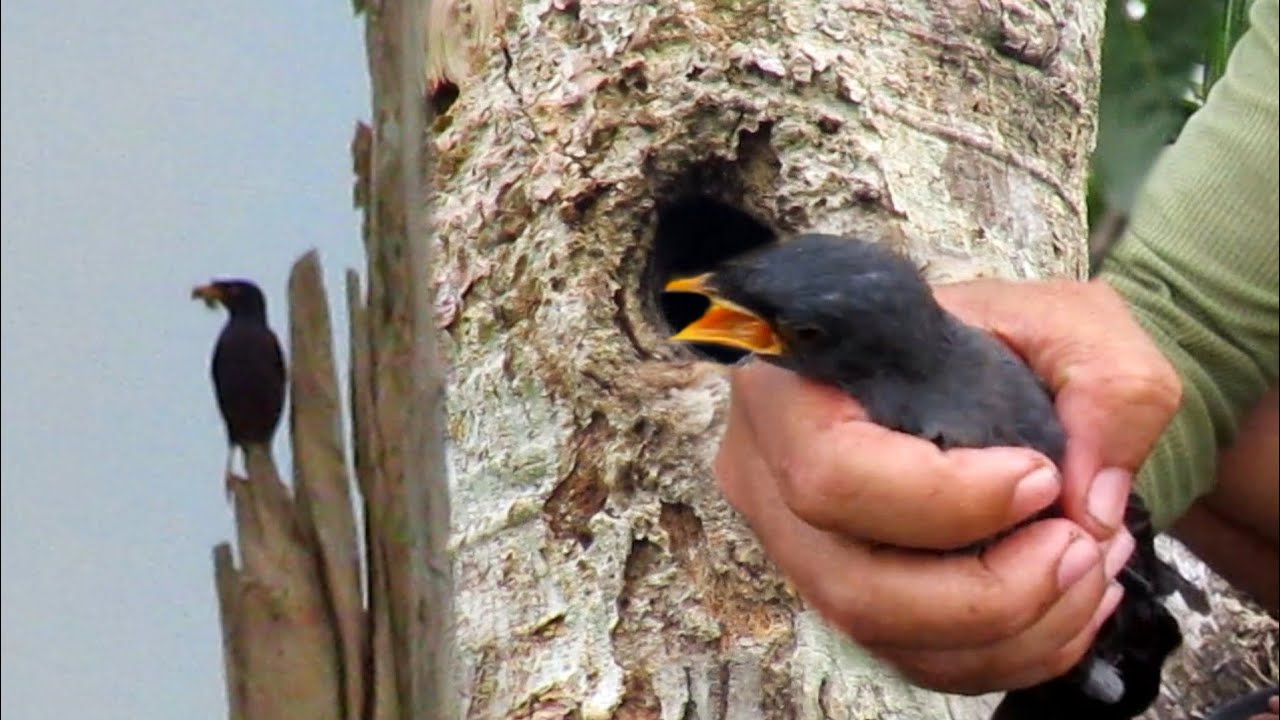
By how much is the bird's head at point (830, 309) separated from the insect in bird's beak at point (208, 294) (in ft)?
2.28

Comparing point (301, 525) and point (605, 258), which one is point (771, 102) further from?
point (301, 525)

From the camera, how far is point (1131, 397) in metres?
1.38

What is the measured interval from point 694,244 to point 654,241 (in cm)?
12

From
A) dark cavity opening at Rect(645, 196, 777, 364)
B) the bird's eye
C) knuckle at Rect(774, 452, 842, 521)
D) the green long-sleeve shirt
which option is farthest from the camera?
dark cavity opening at Rect(645, 196, 777, 364)

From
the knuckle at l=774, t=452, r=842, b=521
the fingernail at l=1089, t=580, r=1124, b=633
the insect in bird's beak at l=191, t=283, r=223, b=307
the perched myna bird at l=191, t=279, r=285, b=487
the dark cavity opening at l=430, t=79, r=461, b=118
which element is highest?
the dark cavity opening at l=430, t=79, r=461, b=118

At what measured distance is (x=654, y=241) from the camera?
1.89 m

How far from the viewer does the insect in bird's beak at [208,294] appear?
790 millimetres

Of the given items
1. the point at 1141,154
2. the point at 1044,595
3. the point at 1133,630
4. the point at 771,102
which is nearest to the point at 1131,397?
the point at 1044,595

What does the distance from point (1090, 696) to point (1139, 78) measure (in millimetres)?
1449

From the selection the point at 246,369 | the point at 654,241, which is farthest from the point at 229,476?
the point at 654,241

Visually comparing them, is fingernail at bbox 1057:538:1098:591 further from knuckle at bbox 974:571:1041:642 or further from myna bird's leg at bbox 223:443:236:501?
myna bird's leg at bbox 223:443:236:501

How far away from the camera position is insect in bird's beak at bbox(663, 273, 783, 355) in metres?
1.49

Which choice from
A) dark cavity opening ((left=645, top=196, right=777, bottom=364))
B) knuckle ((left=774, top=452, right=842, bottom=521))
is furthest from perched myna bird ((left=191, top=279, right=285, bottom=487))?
dark cavity opening ((left=645, top=196, right=777, bottom=364))

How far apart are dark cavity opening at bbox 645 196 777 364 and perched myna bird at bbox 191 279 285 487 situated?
40.2 inches
